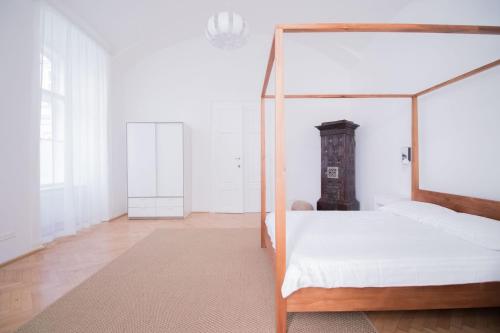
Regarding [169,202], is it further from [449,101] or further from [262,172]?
[449,101]

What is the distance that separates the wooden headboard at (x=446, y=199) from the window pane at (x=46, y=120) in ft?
15.7

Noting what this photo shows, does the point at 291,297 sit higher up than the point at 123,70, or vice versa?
the point at 123,70

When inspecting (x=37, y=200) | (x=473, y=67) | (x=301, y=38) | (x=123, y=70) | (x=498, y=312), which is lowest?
(x=498, y=312)

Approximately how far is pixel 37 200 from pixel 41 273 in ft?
3.46

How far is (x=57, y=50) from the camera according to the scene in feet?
11.1

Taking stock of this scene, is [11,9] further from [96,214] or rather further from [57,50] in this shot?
[96,214]

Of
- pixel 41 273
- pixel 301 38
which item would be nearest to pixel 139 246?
pixel 41 273

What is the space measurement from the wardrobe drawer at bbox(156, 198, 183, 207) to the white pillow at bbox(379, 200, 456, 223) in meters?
3.47

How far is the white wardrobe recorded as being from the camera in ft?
14.6

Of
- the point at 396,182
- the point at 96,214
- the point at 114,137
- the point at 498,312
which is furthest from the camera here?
the point at 114,137

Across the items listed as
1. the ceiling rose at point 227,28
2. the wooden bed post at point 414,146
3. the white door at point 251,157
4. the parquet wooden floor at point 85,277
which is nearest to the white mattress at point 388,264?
the parquet wooden floor at point 85,277

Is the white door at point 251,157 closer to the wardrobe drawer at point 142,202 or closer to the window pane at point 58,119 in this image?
the wardrobe drawer at point 142,202

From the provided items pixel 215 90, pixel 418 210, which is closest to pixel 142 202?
pixel 215 90

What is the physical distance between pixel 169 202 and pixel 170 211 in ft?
0.58
